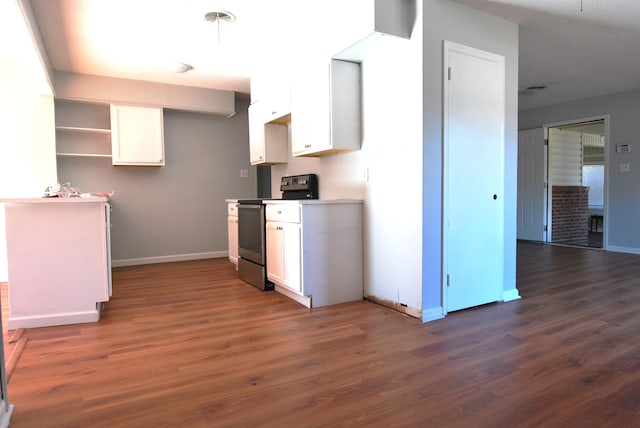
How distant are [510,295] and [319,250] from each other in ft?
5.54

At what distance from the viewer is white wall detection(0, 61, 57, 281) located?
14.6 ft

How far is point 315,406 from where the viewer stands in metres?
1.69

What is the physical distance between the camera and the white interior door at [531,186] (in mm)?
6742

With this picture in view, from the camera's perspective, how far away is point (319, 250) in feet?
10.5

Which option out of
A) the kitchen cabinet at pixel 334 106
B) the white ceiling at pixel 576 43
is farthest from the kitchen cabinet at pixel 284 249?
the white ceiling at pixel 576 43

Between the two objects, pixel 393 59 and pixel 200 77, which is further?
pixel 200 77

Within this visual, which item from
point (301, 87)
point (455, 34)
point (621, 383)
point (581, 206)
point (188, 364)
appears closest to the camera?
point (621, 383)

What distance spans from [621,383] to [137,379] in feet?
7.69

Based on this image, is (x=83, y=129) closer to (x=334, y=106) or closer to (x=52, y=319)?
(x=52, y=319)

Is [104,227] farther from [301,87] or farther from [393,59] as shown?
[393,59]

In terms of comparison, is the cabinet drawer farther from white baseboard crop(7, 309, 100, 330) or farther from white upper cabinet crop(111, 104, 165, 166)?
white upper cabinet crop(111, 104, 165, 166)

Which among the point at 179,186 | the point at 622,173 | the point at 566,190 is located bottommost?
the point at 566,190

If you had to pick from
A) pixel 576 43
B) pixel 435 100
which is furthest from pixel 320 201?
pixel 576 43

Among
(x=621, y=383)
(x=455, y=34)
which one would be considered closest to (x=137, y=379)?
(x=621, y=383)
